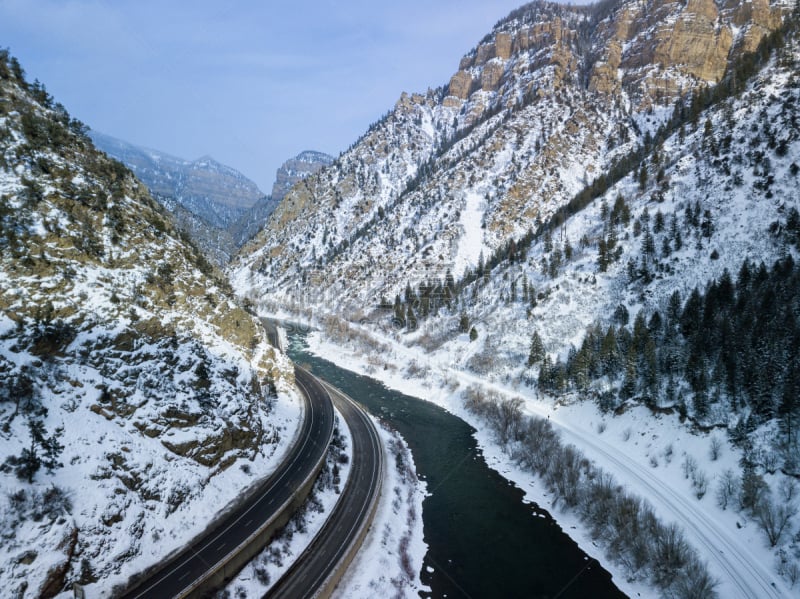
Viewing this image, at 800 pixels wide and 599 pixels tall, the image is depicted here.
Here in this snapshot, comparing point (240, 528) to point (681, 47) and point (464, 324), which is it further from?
point (681, 47)

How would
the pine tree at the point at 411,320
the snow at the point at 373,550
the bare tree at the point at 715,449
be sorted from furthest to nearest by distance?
the pine tree at the point at 411,320, the bare tree at the point at 715,449, the snow at the point at 373,550

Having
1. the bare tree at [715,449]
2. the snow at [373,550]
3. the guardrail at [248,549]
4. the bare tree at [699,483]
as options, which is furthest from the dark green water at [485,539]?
the bare tree at [715,449]

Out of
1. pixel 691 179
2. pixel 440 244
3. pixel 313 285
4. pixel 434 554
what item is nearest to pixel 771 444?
pixel 434 554

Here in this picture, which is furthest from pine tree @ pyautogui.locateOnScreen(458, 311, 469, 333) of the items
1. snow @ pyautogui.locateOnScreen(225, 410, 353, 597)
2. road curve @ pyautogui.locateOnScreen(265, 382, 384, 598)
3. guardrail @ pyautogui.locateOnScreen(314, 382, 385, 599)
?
snow @ pyautogui.locateOnScreen(225, 410, 353, 597)

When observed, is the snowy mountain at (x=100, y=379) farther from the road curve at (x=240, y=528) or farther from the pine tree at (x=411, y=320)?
the pine tree at (x=411, y=320)

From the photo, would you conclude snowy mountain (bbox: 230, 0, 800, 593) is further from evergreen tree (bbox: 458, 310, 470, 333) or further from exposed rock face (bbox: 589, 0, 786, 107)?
exposed rock face (bbox: 589, 0, 786, 107)

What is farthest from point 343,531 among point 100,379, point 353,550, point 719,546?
point 719,546

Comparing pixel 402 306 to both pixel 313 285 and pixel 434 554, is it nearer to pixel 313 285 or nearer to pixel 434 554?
pixel 313 285
